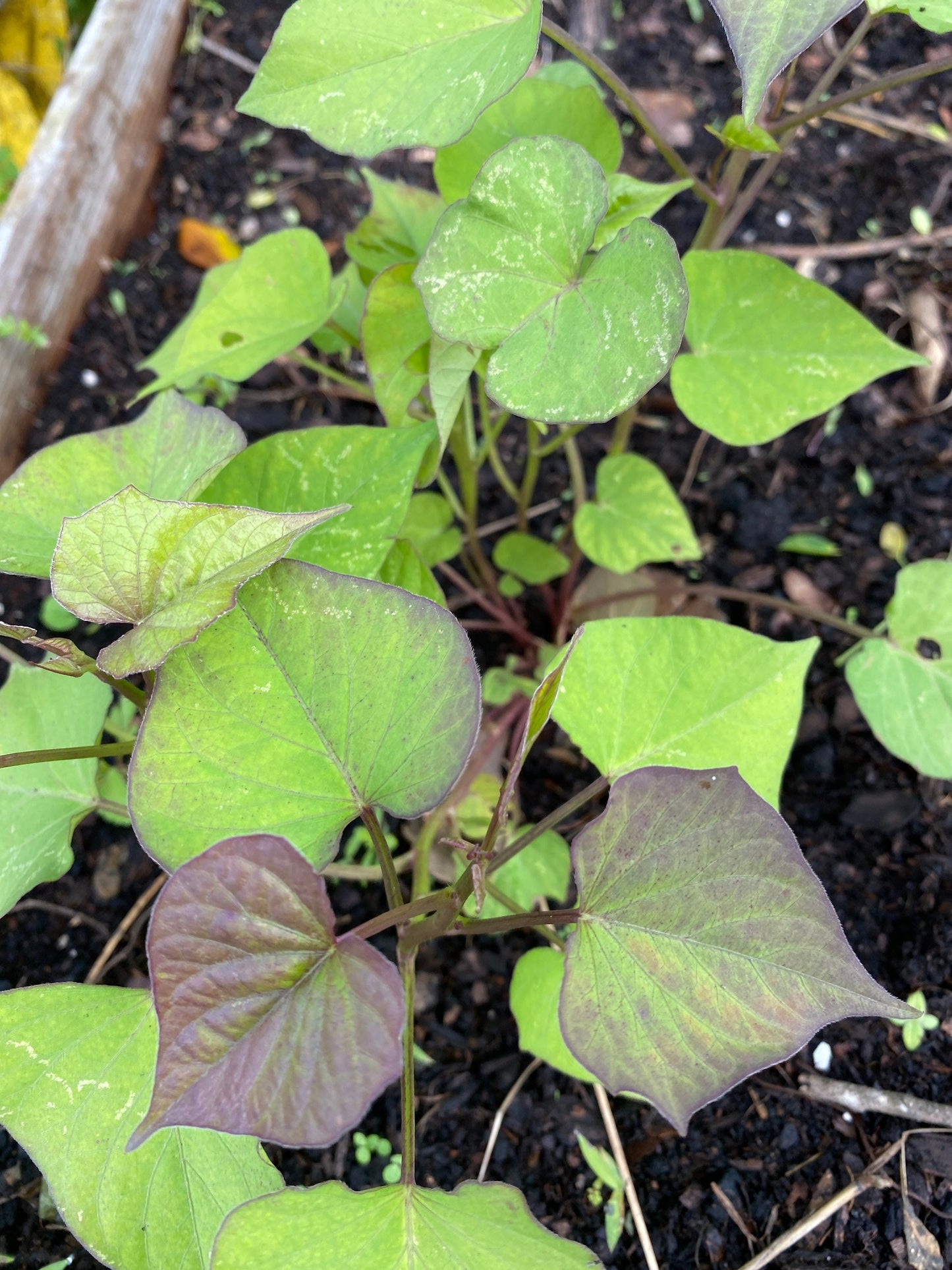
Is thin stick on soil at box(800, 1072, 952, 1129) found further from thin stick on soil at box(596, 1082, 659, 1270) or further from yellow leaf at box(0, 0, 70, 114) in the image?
yellow leaf at box(0, 0, 70, 114)

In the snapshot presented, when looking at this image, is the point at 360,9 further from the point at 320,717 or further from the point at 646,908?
the point at 646,908

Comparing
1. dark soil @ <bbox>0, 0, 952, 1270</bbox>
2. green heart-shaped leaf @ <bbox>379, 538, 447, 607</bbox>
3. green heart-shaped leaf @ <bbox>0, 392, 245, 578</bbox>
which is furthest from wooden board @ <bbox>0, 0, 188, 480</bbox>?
green heart-shaped leaf @ <bbox>379, 538, 447, 607</bbox>

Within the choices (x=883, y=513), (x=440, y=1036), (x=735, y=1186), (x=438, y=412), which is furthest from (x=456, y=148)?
(x=735, y=1186)

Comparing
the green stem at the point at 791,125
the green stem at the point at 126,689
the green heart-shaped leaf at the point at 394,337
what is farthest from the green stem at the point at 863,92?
the green stem at the point at 126,689

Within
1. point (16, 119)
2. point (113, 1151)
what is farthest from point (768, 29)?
point (16, 119)

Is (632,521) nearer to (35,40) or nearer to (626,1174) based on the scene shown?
(626,1174)

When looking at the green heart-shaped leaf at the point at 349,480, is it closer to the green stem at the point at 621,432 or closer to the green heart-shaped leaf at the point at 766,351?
the green heart-shaped leaf at the point at 766,351
